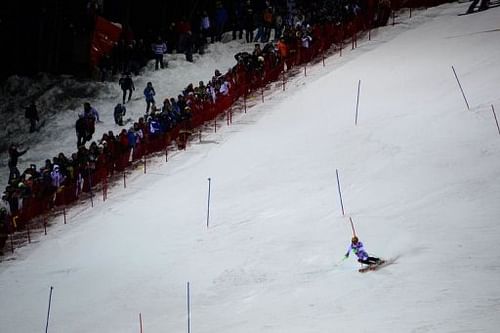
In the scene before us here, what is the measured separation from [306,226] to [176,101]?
9678mm

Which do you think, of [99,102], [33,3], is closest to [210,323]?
[99,102]

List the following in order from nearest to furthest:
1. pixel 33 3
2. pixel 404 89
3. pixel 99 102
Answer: pixel 404 89, pixel 99 102, pixel 33 3

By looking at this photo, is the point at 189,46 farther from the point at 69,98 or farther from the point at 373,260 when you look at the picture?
the point at 373,260

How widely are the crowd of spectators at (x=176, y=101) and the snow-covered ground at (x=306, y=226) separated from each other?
904 mm

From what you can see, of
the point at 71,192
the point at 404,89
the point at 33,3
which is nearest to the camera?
the point at 71,192

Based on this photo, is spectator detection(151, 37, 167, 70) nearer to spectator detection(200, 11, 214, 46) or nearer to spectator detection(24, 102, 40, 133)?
spectator detection(200, 11, 214, 46)

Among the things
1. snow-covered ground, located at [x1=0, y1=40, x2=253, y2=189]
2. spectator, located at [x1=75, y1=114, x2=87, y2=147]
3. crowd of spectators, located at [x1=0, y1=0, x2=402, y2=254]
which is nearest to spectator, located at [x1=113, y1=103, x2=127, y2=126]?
crowd of spectators, located at [x1=0, y1=0, x2=402, y2=254]

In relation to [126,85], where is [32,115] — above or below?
below

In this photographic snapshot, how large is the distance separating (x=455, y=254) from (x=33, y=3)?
22.7m

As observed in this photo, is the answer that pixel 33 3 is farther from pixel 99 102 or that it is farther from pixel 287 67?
pixel 287 67

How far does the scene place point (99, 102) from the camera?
97.6 ft

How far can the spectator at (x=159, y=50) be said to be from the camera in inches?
1214

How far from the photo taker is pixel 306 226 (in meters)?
18.9

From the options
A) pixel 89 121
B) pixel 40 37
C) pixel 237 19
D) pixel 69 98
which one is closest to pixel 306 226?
pixel 89 121
